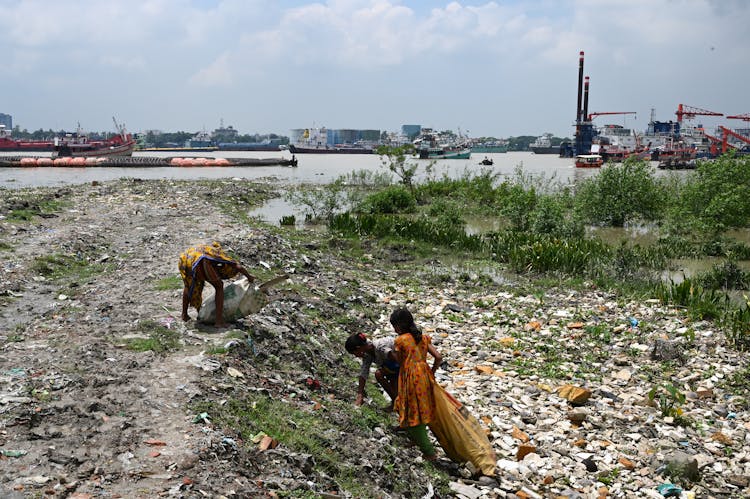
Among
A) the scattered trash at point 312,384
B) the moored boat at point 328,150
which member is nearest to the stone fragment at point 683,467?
the scattered trash at point 312,384

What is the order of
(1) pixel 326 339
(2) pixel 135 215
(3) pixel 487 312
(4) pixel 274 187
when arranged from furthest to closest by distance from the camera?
(4) pixel 274 187 → (2) pixel 135 215 → (3) pixel 487 312 → (1) pixel 326 339

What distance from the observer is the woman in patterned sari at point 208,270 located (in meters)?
6.14

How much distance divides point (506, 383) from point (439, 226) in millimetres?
9590

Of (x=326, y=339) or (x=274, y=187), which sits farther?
(x=274, y=187)

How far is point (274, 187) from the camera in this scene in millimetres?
33062

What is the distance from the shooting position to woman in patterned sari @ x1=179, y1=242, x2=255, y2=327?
242 inches

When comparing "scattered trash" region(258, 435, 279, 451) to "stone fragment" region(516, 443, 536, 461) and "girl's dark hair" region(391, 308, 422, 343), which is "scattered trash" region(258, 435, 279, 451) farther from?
"stone fragment" region(516, 443, 536, 461)

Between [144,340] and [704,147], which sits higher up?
[704,147]

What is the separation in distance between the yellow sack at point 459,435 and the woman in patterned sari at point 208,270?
8.16 feet

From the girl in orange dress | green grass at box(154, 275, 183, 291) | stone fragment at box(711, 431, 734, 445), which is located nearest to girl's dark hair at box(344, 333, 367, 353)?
the girl in orange dress

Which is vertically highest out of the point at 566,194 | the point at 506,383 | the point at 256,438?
the point at 566,194

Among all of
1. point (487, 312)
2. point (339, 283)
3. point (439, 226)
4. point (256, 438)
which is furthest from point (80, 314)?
point (439, 226)

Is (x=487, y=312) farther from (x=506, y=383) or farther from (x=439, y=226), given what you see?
(x=439, y=226)

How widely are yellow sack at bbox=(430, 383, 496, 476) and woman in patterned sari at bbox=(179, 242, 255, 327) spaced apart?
8.16 feet
